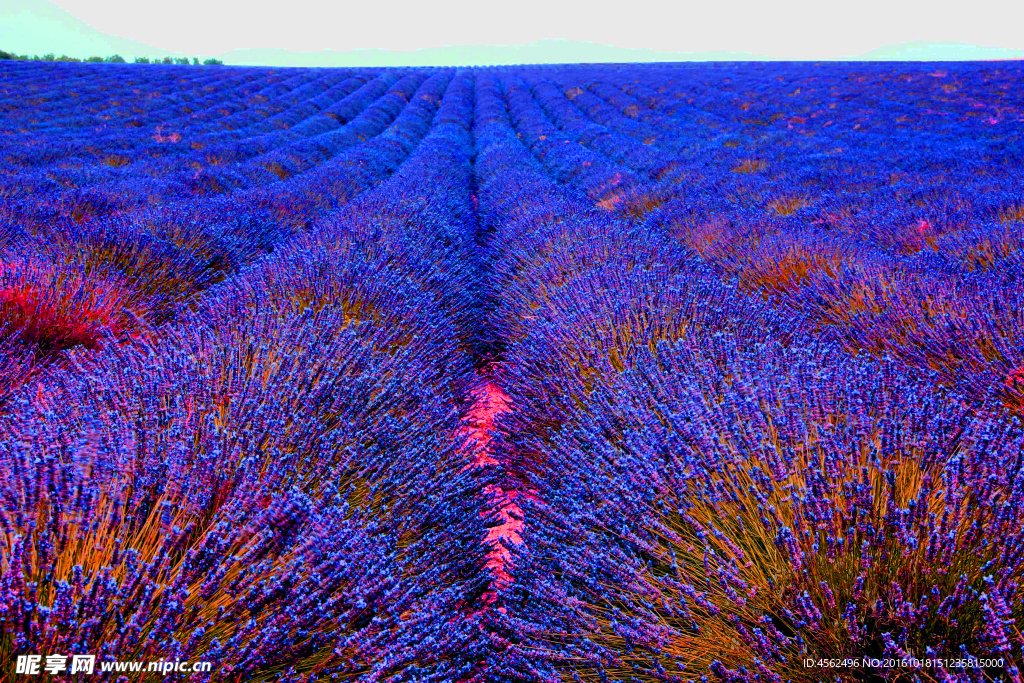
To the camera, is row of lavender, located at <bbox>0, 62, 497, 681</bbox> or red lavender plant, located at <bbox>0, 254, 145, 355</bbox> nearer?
row of lavender, located at <bbox>0, 62, 497, 681</bbox>

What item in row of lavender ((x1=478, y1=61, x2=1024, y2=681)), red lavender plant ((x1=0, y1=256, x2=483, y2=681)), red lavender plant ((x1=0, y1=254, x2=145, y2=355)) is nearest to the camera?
red lavender plant ((x1=0, y1=256, x2=483, y2=681))

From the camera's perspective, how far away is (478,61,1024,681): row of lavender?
99cm

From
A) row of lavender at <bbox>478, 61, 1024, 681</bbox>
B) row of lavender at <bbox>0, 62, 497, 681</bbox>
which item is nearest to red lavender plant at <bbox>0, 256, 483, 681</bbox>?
row of lavender at <bbox>0, 62, 497, 681</bbox>

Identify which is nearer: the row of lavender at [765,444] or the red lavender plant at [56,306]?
the row of lavender at [765,444]

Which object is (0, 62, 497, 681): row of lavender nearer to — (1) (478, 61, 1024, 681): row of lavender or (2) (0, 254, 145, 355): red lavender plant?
(2) (0, 254, 145, 355): red lavender plant

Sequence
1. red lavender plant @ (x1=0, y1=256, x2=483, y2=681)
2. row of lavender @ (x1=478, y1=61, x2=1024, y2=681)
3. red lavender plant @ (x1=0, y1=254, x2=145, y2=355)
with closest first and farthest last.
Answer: red lavender plant @ (x1=0, y1=256, x2=483, y2=681) → row of lavender @ (x1=478, y1=61, x2=1024, y2=681) → red lavender plant @ (x1=0, y1=254, x2=145, y2=355)

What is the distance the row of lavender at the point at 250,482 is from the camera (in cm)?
92

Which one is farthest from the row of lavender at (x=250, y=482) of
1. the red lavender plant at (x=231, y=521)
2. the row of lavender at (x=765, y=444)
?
the row of lavender at (x=765, y=444)

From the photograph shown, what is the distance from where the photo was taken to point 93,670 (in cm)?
80

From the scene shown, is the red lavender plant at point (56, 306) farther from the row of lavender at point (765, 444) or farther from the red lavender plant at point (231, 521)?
the row of lavender at point (765, 444)

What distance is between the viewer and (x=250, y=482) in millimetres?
1146

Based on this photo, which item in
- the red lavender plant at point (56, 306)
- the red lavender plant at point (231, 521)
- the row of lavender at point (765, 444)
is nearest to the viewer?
the red lavender plant at point (231, 521)

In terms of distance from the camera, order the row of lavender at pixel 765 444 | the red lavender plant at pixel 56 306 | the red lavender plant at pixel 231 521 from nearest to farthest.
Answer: the red lavender plant at pixel 231 521
the row of lavender at pixel 765 444
the red lavender plant at pixel 56 306

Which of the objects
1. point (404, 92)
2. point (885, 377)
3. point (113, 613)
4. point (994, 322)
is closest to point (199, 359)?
point (113, 613)
